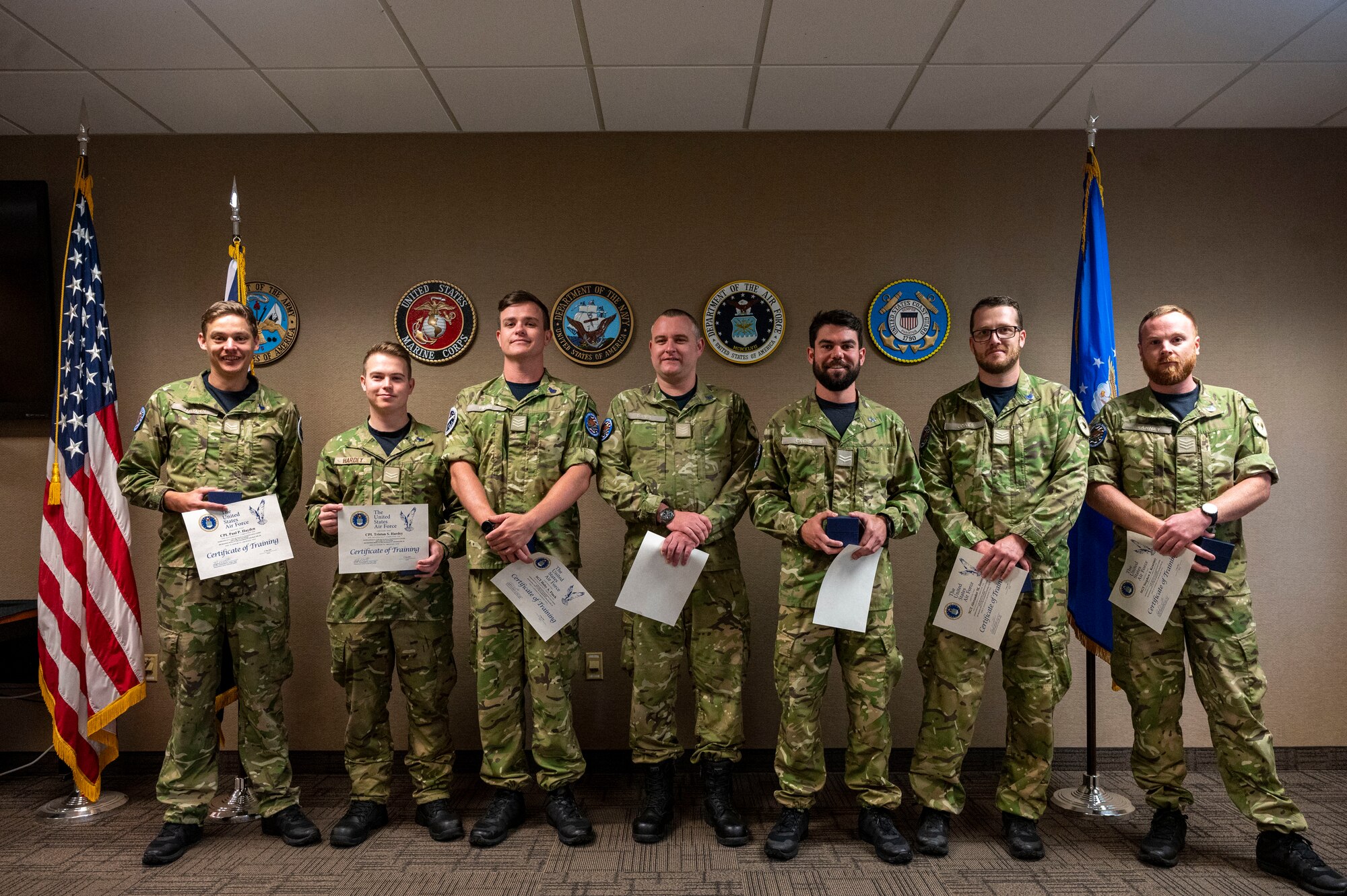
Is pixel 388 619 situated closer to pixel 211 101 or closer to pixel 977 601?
pixel 977 601

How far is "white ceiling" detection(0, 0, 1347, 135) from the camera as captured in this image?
264cm

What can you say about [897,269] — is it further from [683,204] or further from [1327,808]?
[1327,808]

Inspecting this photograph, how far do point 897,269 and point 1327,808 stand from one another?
9.09 feet

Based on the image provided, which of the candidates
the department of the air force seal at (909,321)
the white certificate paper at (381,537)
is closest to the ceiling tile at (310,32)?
the white certificate paper at (381,537)

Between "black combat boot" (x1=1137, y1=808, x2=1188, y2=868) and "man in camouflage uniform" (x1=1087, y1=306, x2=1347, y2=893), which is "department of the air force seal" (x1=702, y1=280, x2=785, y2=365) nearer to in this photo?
"man in camouflage uniform" (x1=1087, y1=306, x2=1347, y2=893)

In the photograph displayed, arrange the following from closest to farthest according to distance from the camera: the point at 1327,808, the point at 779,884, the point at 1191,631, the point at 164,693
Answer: the point at 779,884 → the point at 1191,631 → the point at 1327,808 → the point at 164,693

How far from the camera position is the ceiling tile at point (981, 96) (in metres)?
3.05

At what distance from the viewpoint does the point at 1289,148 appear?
3.58 metres

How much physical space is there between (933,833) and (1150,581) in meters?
1.12

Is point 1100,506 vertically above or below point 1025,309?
below

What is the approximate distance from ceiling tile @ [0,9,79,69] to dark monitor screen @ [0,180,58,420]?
2.19 feet

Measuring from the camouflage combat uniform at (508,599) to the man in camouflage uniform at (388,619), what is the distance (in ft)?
0.53

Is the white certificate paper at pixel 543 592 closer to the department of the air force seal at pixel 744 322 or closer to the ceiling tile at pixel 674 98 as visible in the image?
the department of the air force seal at pixel 744 322

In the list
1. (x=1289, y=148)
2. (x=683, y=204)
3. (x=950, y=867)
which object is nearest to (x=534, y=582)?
(x=950, y=867)
